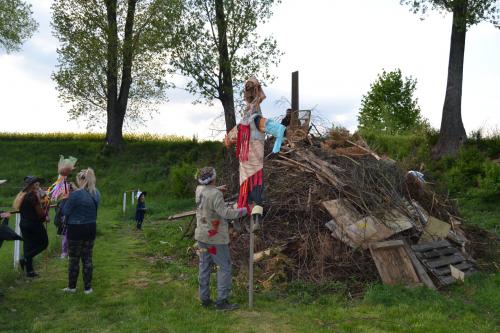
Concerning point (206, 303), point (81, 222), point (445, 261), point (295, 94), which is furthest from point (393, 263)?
point (295, 94)

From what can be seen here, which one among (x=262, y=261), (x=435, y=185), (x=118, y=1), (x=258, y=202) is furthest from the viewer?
(x=118, y=1)

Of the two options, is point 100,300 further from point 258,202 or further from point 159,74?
point 159,74

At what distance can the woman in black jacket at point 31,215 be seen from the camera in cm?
843

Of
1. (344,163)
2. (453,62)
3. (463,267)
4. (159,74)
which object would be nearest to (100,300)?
(344,163)

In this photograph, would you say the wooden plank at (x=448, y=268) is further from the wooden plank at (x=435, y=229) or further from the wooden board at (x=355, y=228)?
the wooden board at (x=355, y=228)

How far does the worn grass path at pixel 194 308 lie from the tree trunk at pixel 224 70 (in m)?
17.9

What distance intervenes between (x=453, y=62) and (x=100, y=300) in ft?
61.0

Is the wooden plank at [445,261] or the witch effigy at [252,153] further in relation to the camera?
the wooden plank at [445,261]

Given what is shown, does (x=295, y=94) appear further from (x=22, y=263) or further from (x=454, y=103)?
(x=454, y=103)

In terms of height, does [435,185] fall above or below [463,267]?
above

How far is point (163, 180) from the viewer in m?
26.2

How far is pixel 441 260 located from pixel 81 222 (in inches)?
235

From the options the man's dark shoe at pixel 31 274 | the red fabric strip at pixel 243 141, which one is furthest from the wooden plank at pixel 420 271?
the man's dark shoe at pixel 31 274

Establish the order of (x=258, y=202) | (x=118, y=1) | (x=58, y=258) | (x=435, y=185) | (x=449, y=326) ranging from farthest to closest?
(x=118, y=1), (x=435, y=185), (x=58, y=258), (x=258, y=202), (x=449, y=326)
